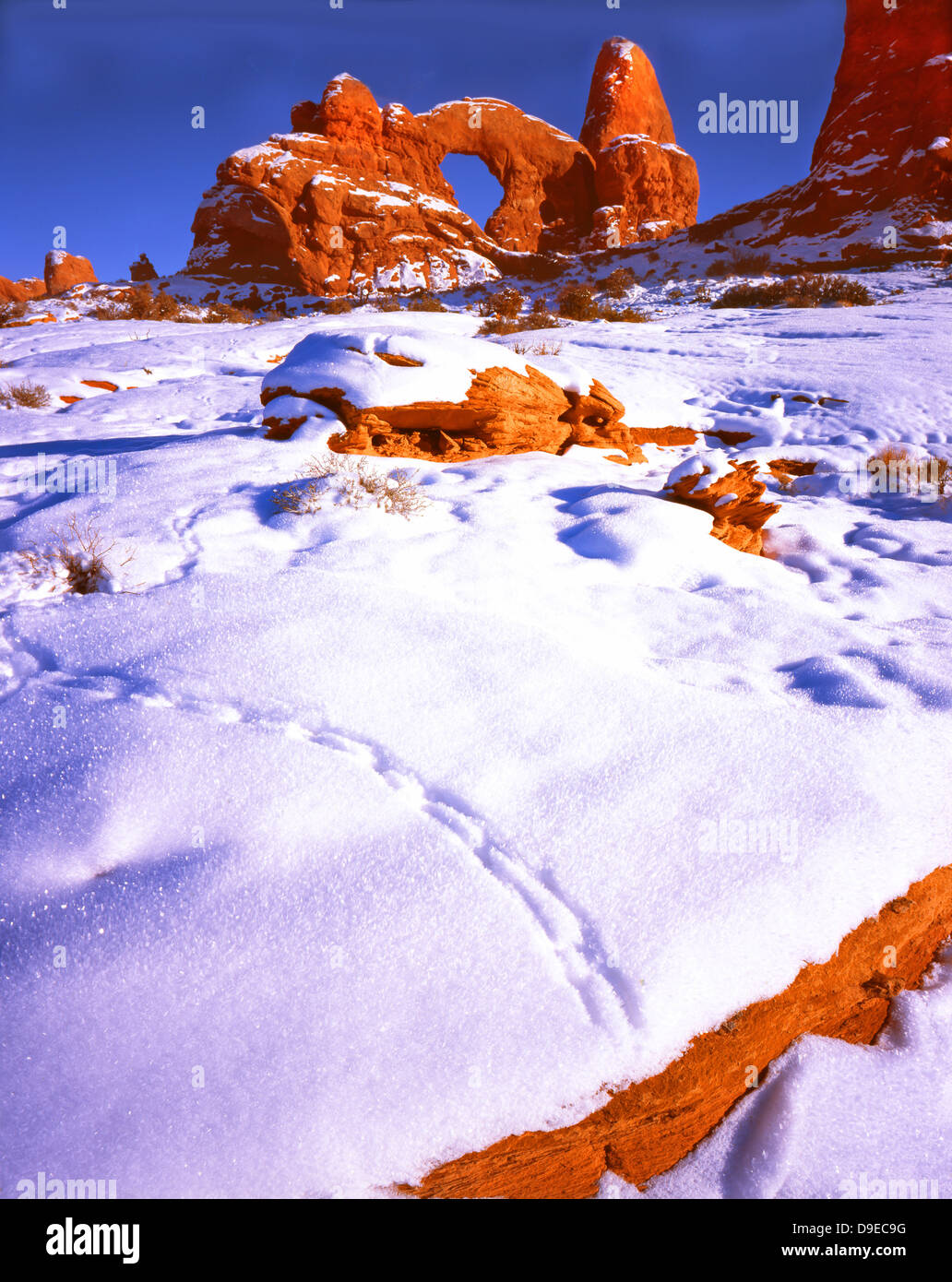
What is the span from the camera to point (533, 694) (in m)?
2.14

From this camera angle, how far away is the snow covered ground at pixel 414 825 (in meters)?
1.19

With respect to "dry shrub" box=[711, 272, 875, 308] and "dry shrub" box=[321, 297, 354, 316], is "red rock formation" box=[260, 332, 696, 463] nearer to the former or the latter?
"dry shrub" box=[711, 272, 875, 308]

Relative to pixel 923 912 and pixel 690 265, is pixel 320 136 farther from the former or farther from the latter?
pixel 923 912

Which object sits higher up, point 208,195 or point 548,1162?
point 208,195

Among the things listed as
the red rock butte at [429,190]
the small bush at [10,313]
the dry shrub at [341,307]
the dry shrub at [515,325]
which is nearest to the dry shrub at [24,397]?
the dry shrub at [515,325]

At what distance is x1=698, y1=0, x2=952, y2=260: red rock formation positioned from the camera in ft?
70.9

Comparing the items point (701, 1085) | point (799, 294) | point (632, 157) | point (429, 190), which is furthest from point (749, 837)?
point (632, 157)

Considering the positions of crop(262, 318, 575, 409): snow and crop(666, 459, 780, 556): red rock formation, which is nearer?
crop(666, 459, 780, 556): red rock formation

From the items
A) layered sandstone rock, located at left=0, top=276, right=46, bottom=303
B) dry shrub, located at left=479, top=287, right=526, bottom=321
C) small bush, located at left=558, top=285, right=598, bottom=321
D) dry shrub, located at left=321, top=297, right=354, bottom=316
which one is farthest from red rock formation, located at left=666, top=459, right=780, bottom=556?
layered sandstone rock, located at left=0, top=276, right=46, bottom=303

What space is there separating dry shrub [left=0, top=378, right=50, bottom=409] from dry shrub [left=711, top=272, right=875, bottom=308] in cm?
1335

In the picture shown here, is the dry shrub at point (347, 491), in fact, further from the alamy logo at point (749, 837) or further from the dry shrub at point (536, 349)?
the dry shrub at point (536, 349)

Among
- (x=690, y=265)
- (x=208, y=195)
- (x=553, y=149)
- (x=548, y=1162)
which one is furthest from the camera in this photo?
(x=553, y=149)

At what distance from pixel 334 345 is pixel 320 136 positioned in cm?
3943
